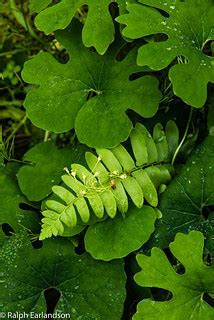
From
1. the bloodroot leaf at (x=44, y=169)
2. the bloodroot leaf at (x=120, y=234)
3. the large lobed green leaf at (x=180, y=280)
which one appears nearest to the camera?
the large lobed green leaf at (x=180, y=280)

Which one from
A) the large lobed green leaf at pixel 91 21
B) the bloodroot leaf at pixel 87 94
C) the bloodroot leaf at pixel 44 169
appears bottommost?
the bloodroot leaf at pixel 44 169

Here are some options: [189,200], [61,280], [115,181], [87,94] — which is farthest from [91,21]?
[61,280]

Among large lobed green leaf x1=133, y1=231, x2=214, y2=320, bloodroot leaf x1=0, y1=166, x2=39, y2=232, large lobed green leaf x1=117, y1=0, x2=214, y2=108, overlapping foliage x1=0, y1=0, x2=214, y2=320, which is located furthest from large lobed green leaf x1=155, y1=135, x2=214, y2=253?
bloodroot leaf x1=0, y1=166, x2=39, y2=232

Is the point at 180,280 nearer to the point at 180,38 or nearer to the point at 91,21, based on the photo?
the point at 180,38

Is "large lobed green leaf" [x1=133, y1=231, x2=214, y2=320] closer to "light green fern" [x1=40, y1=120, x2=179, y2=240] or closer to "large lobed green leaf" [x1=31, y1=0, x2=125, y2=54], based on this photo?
"light green fern" [x1=40, y1=120, x2=179, y2=240]

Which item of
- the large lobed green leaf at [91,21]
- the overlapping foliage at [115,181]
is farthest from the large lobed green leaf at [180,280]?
the large lobed green leaf at [91,21]

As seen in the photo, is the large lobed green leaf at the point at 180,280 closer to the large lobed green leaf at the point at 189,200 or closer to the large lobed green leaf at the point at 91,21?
the large lobed green leaf at the point at 189,200

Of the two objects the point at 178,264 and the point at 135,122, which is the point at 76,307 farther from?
the point at 135,122
